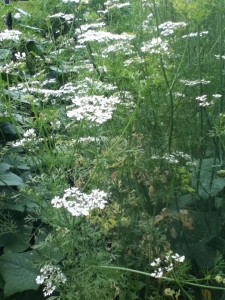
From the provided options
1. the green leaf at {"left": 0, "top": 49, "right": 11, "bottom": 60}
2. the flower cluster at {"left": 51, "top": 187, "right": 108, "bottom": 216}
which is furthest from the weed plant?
the green leaf at {"left": 0, "top": 49, "right": 11, "bottom": 60}

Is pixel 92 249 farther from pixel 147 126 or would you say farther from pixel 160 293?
pixel 147 126

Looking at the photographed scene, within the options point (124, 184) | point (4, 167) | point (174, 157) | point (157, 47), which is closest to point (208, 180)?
point (174, 157)

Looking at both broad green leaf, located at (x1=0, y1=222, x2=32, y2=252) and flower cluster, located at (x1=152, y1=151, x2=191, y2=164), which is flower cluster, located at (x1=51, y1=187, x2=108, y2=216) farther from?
broad green leaf, located at (x1=0, y1=222, x2=32, y2=252)

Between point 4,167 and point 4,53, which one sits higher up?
point 4,53

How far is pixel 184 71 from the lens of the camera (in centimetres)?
308

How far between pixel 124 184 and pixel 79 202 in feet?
2.13

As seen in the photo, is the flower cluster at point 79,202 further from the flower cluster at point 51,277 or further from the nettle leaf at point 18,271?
the nettle leaf at point 18,271

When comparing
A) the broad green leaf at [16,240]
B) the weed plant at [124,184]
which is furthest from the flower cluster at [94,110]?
the broad green leaf at [16,240]

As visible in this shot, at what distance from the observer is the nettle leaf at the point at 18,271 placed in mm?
2857

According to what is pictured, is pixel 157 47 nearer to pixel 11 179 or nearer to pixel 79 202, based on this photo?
pixel 79 202

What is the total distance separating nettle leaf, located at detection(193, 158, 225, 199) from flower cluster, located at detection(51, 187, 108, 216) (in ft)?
2.33

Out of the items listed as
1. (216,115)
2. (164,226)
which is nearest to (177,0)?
(216,115)

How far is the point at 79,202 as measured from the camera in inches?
83.1

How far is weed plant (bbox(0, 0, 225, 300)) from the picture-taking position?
2.31 m
